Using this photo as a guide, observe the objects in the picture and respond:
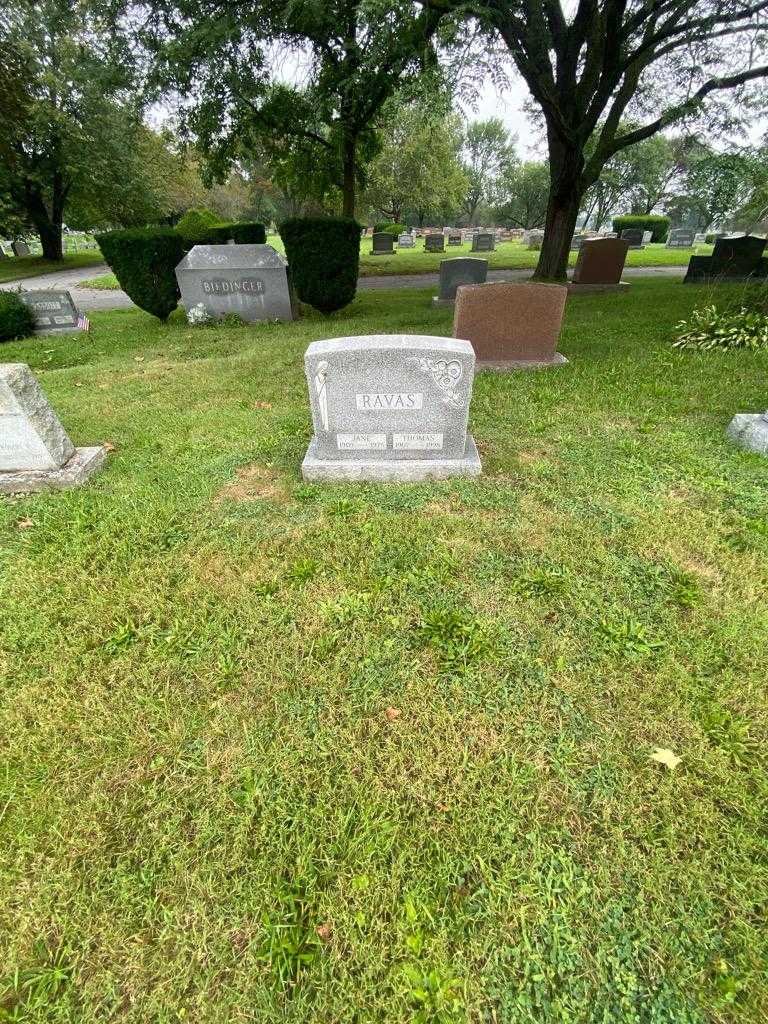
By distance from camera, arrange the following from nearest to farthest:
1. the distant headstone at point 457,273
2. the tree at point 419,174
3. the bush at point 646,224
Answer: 1. the distant headstone at point 457,273
2. the bush at point 646,224
3. the tree at point 419,174

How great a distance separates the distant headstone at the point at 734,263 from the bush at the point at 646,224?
2045cm

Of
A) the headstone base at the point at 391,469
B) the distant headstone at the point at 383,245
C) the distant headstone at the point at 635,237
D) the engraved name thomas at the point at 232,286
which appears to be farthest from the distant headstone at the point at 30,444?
the distant headstone at the point at 635,237

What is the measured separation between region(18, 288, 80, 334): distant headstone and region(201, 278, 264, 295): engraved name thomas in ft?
9.32

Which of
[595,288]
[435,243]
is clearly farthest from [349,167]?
[435,243]

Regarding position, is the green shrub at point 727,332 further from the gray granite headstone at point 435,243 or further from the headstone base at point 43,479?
the gray granite headstone at point 435,243

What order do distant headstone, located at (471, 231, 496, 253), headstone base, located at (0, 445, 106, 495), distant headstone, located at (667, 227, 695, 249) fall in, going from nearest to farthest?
headstone base, located at (0, 445, 106, 495)
distant headstone, located at (471, 231, 496, 253)
distant headstone, located at (667, 227, 695, 249)

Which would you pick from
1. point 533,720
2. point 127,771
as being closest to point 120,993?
point 127,771

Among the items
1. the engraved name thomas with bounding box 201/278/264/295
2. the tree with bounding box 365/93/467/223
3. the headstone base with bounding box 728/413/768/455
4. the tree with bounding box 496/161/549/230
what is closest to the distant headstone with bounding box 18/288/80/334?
the engraved name thomas with bounding box 201/278/264/295

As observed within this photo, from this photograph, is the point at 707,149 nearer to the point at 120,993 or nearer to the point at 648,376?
the point at 648,376

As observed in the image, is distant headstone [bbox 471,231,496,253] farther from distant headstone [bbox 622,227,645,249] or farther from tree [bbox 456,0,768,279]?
tree [bbox 456,0,768,279]

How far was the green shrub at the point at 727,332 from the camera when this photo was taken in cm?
633

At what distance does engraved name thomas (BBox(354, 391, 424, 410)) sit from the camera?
328 cm

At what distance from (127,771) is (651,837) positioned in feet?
6.36

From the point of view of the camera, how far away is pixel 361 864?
149 centimetres
